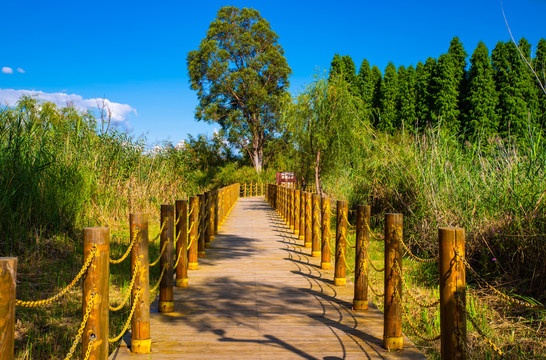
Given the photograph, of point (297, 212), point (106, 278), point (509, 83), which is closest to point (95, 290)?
point (106, 278)

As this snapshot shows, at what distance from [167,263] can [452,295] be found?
9.12 ft

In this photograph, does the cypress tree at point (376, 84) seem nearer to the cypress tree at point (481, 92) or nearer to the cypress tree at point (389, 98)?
the cypress tree at point (389, 98)

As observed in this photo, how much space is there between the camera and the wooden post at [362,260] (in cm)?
464

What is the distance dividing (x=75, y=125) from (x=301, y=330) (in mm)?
8418

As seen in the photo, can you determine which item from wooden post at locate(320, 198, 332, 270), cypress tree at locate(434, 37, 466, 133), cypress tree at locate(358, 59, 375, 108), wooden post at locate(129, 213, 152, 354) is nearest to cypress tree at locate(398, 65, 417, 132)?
cypress tree at locate(434, 37, 466, 133)

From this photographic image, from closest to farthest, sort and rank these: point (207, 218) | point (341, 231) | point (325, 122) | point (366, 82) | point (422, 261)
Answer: point (422, 261)
point (341, 231)
point (207, 218)
point (325, 122)
point (366, 82)

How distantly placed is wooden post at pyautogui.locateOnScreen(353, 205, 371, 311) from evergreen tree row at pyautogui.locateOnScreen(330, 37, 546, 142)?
77.5 ft

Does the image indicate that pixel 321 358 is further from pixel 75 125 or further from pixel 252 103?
pixel 252 103

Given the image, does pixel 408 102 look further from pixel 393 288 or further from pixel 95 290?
pixel 95 290

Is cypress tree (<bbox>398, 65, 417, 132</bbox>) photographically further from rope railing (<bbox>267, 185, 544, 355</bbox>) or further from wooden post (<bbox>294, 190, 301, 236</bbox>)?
rope railing (<bbox>267, 185, 544, 355</bbox>)

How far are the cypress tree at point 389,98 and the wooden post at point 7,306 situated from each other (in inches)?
1363

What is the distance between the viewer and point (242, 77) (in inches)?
1345

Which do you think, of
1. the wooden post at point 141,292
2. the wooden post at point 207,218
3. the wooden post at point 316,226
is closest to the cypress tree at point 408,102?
the wooden post at point 207,218

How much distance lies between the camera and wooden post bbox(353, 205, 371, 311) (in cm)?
464
